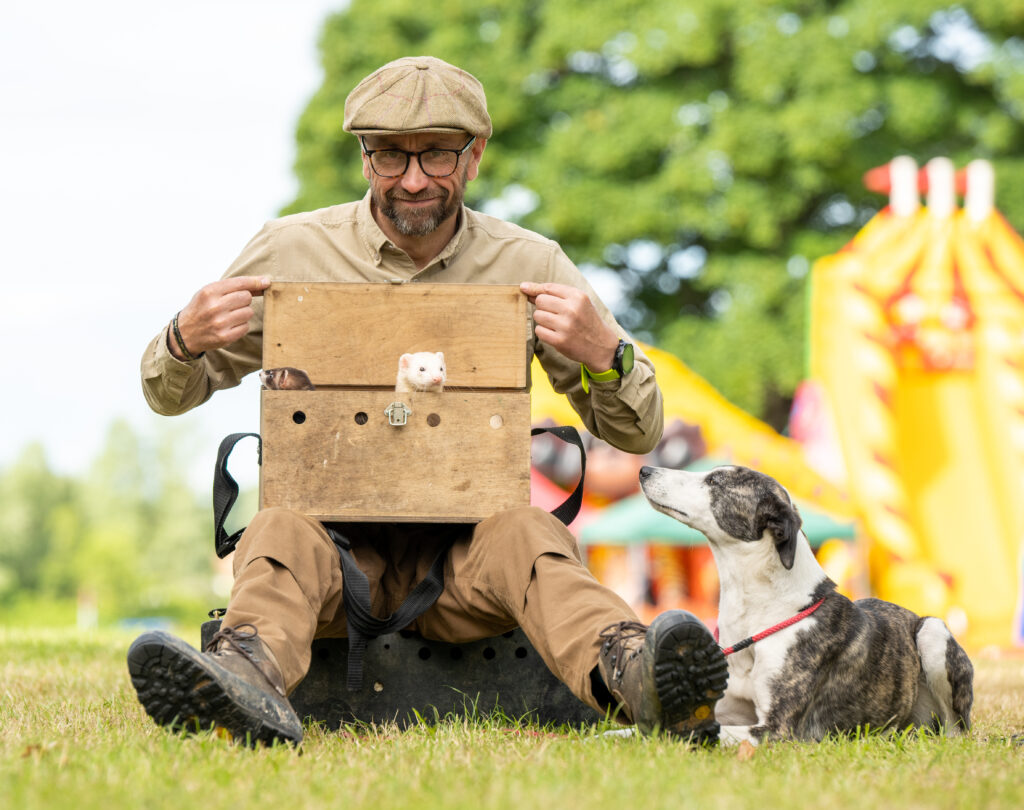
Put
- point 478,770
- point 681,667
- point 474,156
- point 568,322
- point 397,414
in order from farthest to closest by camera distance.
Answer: point 474,156
point 568,322
point 397,414
point 681,667
point 478,770

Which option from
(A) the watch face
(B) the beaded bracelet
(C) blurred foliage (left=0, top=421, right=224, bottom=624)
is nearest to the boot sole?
(A) the watch face

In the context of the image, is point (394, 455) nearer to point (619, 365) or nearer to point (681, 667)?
point (619, 365)

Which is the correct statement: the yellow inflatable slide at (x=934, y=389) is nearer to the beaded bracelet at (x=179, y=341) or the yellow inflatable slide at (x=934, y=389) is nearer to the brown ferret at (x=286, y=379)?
the brown ferret at (x=286, y=379)

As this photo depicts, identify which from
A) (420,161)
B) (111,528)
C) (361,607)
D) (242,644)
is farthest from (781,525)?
(111,528)

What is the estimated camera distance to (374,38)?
1792 cm

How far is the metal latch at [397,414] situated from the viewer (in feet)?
11.0

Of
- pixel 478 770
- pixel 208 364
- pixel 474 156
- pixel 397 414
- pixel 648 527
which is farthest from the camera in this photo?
pixel 648 527

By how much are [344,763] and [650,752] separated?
0.69 m

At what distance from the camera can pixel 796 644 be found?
3578mm

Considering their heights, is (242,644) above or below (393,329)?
below

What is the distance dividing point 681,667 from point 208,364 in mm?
1882

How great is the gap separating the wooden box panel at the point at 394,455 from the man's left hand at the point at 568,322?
21cm

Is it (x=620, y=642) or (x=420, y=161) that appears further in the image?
(x=420, y=161)

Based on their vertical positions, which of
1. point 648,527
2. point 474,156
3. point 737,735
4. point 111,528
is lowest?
point 111,528
